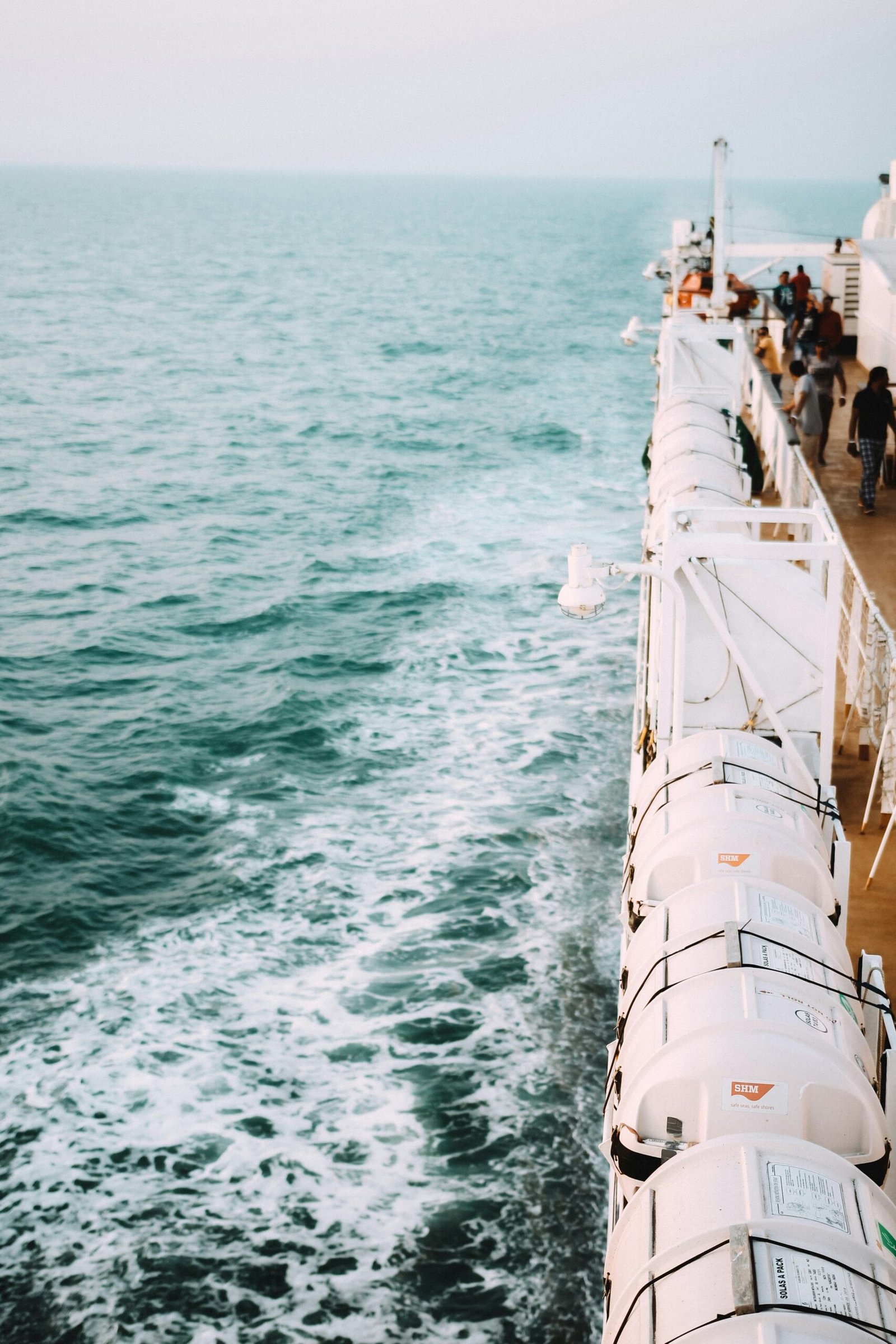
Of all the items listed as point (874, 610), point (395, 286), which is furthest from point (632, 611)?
point (395, 286)

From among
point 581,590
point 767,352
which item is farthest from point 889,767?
point 767,352

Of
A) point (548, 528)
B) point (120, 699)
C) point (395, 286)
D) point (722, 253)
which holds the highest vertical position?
point (395, 286)

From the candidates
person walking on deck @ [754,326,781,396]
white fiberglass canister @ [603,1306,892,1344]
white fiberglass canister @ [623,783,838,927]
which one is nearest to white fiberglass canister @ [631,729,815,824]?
white fiberglass canister @ [623,783,838,927]

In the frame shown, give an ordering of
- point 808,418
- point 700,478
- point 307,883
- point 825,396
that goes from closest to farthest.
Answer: point 700,478, point 307,883, point 808,418, point 825,396

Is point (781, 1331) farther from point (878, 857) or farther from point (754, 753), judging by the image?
point (878, 857)

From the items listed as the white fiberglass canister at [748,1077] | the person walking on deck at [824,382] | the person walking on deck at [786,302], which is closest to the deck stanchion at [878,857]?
the white fiberglass canister at [748,1077]

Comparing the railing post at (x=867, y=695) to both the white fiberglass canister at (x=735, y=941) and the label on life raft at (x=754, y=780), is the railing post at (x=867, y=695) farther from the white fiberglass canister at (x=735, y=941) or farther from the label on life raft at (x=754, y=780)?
the white fiberglass canister at (x=735, y=941)

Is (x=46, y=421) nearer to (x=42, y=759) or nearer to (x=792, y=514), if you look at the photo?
(x=42, y=759)

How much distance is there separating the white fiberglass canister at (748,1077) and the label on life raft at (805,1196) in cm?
68

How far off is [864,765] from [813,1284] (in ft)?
24.5

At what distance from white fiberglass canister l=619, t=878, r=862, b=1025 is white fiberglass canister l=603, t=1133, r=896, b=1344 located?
1.18 metres

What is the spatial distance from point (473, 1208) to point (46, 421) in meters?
37.1

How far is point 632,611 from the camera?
24562 mm

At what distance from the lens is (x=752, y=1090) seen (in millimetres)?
6074
